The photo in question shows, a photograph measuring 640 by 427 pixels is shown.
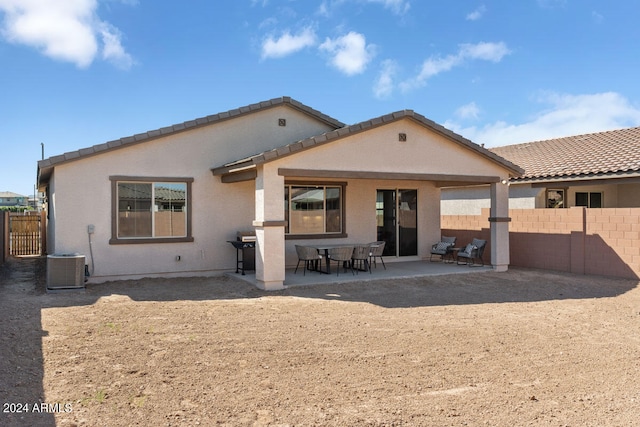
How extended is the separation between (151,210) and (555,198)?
13.4m

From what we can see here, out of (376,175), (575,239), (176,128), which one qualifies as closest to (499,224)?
(575,239)

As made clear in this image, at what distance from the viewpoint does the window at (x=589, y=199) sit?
18.2m

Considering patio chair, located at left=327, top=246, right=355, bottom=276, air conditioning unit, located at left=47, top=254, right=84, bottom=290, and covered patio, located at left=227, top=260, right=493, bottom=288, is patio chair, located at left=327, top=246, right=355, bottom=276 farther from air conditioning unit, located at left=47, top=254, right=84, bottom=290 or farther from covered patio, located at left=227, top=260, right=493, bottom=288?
air conditioning unit, located at left=47, top=254, right=84, bottom=290

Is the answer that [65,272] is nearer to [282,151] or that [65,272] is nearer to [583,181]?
[282,151]

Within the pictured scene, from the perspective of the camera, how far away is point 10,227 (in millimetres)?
20609

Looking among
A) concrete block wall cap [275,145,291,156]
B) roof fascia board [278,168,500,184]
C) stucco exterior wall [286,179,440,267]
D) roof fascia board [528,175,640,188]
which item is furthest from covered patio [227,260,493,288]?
roof fascia board [528,175,640,188]

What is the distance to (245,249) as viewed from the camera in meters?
13.1

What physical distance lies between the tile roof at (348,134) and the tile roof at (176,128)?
1266 mm

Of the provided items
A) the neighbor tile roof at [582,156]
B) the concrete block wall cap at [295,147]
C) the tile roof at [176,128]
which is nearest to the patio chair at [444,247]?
the neighbor tile roof at [582,156]

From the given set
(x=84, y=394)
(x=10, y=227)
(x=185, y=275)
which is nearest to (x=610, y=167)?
(x=185, y=275)

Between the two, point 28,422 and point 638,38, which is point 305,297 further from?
point 638,38

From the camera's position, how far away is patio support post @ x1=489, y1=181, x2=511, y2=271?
13969 mm

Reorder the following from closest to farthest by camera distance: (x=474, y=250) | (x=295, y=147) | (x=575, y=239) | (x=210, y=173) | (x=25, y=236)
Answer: (x=295, y=147) → (x=210, y=173) → (x=575, y=239) → (x=474, y=250) → (x=25, y=236)

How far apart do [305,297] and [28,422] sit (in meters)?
6.41
